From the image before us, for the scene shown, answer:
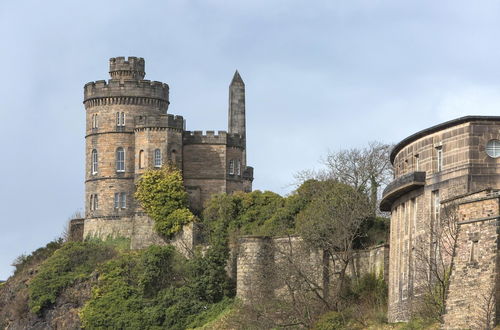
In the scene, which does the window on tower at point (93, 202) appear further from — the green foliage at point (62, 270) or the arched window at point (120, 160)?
the green foliage at point (62, 270)

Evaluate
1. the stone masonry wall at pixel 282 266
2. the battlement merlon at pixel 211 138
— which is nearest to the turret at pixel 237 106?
the battlement merlon at pixel 211 138

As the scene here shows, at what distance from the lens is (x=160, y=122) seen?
95.1m

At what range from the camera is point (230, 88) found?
117938 mm

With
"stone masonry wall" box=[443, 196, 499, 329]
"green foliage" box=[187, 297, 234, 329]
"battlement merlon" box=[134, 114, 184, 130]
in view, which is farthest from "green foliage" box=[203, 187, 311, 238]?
"stone masonry wall" box=[443, 196, 499, 329]

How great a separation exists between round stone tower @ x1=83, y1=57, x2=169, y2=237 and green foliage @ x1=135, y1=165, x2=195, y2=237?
1675mm

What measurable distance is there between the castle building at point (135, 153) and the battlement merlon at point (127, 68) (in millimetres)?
708

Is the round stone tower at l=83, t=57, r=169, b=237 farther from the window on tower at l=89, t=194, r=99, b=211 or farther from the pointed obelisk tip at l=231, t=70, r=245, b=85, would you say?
the pointed obelisk tip at l=231, t=70, r=245, b=85

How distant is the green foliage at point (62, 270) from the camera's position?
93.0 meters

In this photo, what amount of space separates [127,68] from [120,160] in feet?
22.1

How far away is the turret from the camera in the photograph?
11594cm

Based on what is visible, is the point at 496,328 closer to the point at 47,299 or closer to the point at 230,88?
the point at 47,299

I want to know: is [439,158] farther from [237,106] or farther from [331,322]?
[237,106]

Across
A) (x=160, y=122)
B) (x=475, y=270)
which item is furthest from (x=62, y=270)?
(x=475, y=270)

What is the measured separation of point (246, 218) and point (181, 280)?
543cm
